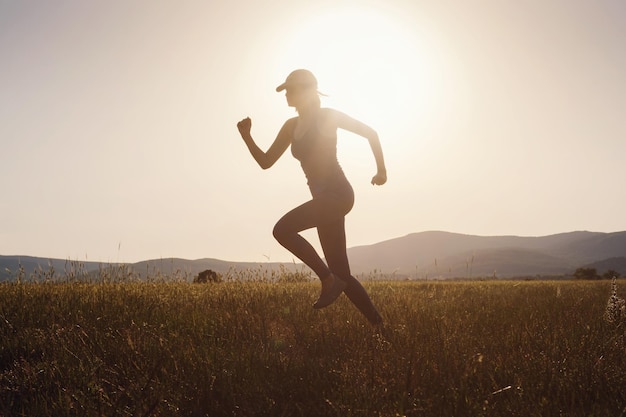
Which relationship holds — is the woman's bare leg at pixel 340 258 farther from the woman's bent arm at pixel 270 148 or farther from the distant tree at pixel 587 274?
the distant tree at pixel 587 274

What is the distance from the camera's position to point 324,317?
242 inches

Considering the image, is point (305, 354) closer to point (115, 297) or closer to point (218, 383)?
point (218, 383)

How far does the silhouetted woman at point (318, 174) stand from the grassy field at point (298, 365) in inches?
28.1

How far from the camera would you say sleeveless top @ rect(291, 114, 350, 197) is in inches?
192

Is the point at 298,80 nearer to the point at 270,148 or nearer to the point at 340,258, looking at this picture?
the point at 270,148

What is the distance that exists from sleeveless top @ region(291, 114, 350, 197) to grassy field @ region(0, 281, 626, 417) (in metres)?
1.48

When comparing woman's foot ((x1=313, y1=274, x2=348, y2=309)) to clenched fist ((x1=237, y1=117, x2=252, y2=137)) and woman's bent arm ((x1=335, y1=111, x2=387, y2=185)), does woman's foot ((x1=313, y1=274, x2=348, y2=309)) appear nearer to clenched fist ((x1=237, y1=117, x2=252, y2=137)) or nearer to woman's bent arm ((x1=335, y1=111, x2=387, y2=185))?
woman's bent arm ((x1=335, y1=111, x2=387, y2=185))

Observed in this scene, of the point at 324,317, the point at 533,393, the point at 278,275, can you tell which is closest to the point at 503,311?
the point at 324,317

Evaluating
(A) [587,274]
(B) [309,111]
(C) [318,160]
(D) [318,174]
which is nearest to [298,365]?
(D) [318,174]

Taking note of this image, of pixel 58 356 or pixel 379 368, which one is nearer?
pixel 379 368

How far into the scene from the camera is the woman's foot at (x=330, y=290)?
4.89 m

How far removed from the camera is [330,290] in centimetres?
496

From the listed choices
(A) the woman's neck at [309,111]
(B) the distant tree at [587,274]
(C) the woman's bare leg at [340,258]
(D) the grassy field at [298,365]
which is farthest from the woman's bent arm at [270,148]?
(B) the distant tree at [587,274]

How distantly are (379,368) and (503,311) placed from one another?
408cm
